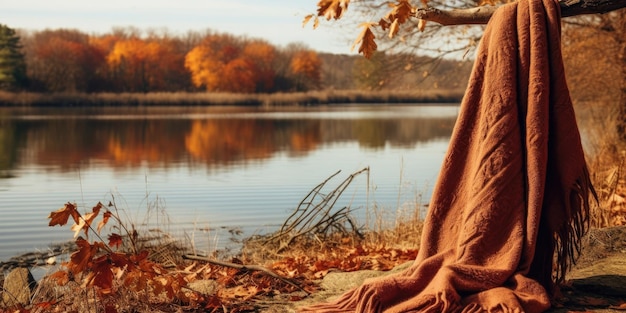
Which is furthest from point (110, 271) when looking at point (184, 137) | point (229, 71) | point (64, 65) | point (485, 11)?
point (229, 71)

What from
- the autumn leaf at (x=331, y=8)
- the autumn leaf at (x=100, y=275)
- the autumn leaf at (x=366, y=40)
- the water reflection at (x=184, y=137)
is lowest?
the water reflection at (x=184, y=137)

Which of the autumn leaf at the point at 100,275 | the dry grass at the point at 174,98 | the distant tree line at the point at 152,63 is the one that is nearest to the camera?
the autumn leaf at the point at 100,275

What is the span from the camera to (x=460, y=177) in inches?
211

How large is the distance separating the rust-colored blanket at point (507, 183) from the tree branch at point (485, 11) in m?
0.22

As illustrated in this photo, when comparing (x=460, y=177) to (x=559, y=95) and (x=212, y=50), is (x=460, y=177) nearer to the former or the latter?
(x=559, y=95)

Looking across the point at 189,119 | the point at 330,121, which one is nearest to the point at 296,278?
the point at 330,121

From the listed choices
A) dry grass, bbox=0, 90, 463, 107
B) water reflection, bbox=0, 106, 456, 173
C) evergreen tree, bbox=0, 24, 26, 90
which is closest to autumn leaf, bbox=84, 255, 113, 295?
water reflection, bbox=0, 106, 456, 173

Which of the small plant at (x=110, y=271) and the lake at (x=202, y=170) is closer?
the small plant at (x=110, y=271)

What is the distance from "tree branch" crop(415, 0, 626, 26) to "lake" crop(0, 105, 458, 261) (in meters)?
3.69

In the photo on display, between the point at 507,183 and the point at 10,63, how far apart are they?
2647 inches

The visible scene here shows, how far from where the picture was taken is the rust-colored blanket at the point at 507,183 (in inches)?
195

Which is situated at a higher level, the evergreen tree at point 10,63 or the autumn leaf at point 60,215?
the evergreen tree at point 10,63

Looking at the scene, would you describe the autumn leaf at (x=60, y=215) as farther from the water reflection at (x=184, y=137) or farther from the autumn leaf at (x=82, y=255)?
the water reflection at (x=184, y=137)

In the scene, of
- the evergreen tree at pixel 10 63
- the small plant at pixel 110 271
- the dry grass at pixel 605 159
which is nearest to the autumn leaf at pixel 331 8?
the small plant at pixel 110 271
